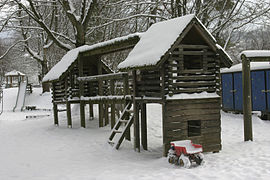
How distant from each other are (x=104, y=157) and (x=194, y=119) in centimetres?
289

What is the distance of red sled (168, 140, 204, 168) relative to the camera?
26.4 feet

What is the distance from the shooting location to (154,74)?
392 inches

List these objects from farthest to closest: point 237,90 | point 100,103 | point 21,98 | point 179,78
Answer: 1. point 21,98
2. point 237,90
3. point 100,103
4. point 179,78

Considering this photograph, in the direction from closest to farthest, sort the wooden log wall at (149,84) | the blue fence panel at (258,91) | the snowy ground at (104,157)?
the snowy ground at (104,157) < the wooden log wall at (149,84) < the blue fence panel at (258,91)

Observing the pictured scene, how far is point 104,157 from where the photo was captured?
9.80 m

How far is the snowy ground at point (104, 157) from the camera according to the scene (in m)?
7.60

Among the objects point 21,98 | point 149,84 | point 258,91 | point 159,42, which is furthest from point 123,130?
point 21,98

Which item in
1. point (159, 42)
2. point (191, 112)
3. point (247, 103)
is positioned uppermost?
point (159, 42)

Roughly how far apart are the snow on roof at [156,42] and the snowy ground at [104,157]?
2780 millimetres

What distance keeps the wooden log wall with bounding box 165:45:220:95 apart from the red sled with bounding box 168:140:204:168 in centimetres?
156

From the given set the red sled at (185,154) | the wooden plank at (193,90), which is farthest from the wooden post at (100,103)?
the red sled at (185,154)

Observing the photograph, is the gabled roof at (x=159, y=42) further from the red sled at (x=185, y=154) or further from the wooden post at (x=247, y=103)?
the red sled at (x=185, y=154)

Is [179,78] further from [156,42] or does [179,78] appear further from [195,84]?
[156,42]

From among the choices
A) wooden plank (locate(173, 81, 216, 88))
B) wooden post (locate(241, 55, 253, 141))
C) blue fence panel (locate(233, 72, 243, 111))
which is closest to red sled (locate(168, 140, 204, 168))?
wooden plank (locate(173, 81, 216, 88))
